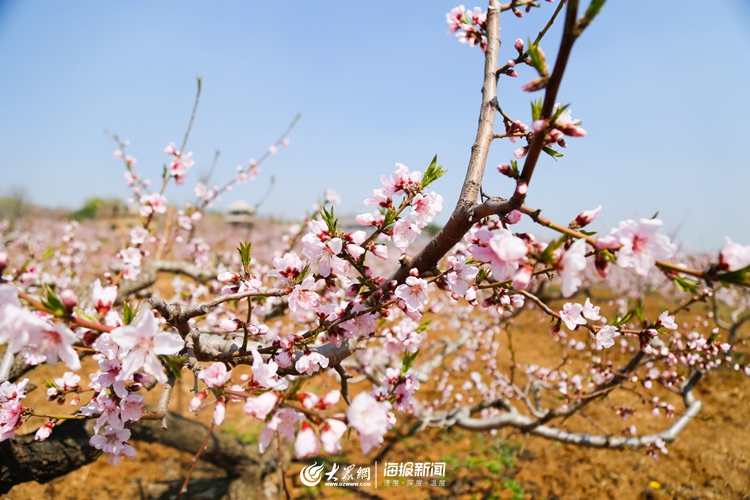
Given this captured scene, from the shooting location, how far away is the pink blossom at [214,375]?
111cm

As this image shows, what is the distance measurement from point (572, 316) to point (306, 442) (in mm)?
1212

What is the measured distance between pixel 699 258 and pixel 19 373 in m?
17.6

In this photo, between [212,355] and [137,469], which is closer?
[212,355]

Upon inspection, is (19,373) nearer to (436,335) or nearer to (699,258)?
(436,335)

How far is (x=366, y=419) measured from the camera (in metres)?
0.92

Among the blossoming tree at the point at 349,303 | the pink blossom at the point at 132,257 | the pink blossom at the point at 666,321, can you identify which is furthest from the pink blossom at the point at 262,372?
the pink blossom at the point at 132,257

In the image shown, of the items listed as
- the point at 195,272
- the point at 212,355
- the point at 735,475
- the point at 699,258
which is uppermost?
the point at 699,258

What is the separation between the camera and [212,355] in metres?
1.45

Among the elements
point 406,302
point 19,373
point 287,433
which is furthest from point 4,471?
point 406,302

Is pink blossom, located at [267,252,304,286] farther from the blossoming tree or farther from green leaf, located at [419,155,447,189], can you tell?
green leaf, located at [419,155,447,189]

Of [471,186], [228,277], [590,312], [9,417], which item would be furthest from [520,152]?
[9,417]

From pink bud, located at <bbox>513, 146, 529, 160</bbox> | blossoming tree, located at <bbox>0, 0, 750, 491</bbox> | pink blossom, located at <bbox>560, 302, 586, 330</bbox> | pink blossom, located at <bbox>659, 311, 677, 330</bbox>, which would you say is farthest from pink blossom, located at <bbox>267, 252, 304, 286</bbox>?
pink blossom, located at <bbox>659, 311, 677, 330</bbox>

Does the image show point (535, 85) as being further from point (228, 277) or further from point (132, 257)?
point (132, 257)

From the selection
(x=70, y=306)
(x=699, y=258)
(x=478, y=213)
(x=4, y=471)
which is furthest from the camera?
(x=699, y=258)
